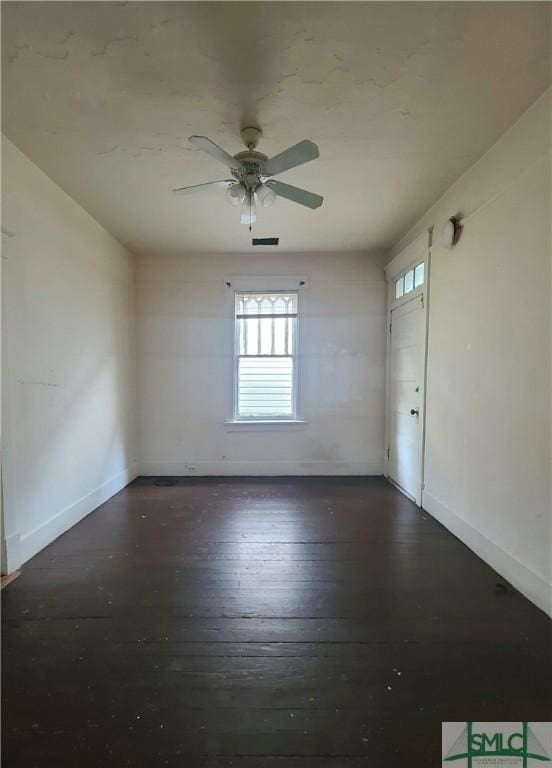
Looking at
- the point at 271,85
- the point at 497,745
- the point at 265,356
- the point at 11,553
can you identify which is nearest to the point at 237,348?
the point at 265,356

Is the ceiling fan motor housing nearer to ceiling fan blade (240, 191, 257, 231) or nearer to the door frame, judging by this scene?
ceiling fan blade (240, 191, 257, 231)

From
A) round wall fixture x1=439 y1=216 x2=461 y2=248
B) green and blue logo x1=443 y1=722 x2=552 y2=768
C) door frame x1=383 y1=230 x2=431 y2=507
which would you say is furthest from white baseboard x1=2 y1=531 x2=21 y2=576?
round wall fixture x1=439 y1=216 x2=461 y2=248

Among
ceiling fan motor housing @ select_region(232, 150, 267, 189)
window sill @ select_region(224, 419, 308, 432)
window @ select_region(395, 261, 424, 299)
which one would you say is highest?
ceiling fan motor housing @ select_region(232, 150, 267, 189)

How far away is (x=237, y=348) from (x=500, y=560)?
313cm

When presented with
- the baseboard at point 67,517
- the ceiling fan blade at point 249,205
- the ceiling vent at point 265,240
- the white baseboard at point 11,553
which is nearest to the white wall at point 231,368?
the ceiling vent at point 265,240

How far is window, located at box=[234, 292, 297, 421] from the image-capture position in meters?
3.92

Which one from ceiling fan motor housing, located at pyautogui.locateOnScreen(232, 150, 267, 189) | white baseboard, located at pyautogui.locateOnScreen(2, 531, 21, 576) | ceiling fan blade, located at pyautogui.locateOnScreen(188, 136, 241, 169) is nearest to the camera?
ceiling fan blade, located at pyautogui.locateOnScreen(188, 136, 241, 169)

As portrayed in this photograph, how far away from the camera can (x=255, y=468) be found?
12.8 feet

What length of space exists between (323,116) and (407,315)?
2.04 m

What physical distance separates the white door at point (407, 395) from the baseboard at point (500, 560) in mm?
462

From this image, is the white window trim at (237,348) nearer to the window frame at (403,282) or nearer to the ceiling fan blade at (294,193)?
the window frame at (403,282)

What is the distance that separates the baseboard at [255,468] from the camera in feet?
12.8

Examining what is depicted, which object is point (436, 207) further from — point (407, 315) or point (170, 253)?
point (170, 253)

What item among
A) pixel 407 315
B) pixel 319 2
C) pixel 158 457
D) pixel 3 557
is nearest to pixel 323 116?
pixel 319 2
